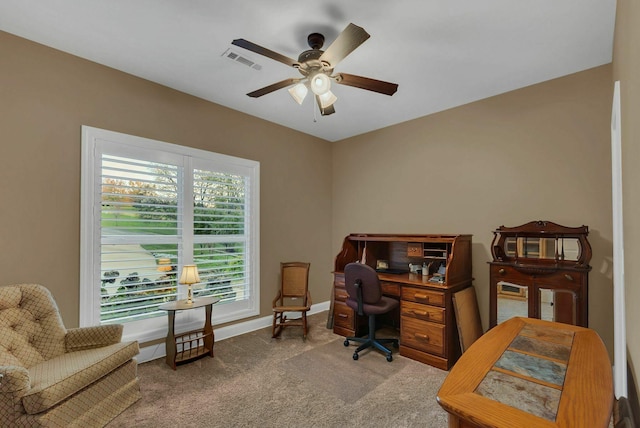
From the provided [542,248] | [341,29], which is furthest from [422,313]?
[341,29]

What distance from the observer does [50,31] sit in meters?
2.30

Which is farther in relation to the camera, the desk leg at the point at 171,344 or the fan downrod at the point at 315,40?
the desk leg at the point at 171,344

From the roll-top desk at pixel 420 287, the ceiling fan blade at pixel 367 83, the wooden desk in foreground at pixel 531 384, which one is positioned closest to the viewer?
the wooden desk in foreground at pixel 531 384

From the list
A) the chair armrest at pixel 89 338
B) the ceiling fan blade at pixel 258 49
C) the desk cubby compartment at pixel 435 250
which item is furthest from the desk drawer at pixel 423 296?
the chair armrest at pixel 89 338

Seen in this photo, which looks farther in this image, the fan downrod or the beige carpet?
the fan downrod

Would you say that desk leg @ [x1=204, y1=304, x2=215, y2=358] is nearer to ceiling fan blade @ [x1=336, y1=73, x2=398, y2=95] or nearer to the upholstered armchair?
the upholstered armchair

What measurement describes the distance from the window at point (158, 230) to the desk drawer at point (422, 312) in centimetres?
190

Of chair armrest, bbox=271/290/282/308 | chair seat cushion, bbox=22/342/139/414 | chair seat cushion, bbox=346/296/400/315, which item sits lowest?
chair armrest, bbox=271/290/282/308

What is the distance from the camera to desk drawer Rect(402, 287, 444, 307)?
2.96m

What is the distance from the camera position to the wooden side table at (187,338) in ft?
9.31

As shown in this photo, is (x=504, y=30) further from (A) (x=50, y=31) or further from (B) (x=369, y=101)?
(A) (x=50, y=31)

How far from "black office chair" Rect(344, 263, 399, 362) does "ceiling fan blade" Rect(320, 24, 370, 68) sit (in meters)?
1.90

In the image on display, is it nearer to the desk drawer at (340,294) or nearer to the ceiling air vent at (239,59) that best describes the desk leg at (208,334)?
the desk drawer at (340,294)

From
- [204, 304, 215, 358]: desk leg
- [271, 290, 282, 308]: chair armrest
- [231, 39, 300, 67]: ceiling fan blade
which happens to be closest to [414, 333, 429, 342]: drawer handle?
[271, 290, 282, 308]: chair armrest
